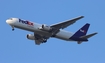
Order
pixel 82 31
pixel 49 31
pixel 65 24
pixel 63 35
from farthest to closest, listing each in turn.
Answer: pixel 82 31
pixel 63 35
pixel 49 31
pixel 65 24

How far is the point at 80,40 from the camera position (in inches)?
2995

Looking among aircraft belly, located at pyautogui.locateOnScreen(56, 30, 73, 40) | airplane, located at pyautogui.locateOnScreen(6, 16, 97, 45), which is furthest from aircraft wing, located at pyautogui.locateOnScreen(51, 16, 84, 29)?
aircraft belly, located at pyautogui.locateOnScreen(56, 30, 73, 40)

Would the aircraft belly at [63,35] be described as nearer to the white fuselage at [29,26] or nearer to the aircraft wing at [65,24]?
the white fuselage at [29,26]

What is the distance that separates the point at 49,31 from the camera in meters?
72.4

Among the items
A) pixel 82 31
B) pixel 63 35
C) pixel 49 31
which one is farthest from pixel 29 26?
pixel 82 31

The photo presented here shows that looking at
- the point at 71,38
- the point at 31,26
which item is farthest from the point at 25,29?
the point at 71,38

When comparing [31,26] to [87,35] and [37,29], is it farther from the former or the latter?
[87,35]

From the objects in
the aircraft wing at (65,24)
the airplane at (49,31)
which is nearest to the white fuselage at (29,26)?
the airplane at (49,31)

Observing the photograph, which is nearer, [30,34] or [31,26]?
[31,26]

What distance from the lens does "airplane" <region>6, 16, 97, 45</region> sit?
7062 centimetres

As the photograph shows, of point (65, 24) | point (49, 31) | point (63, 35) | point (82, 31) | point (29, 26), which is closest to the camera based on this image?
point (29, 26)

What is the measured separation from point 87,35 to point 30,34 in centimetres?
1348

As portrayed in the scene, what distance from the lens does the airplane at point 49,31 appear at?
232 ft

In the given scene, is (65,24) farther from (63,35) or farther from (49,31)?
(63,35)
